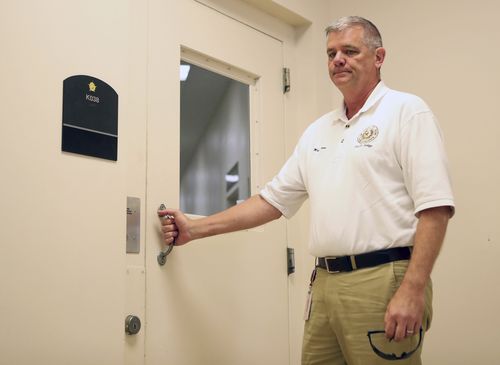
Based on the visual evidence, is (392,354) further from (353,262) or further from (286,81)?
(286,81)

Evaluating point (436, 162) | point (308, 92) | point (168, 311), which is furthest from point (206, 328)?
point (308, 92)

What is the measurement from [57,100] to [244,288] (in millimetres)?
1109

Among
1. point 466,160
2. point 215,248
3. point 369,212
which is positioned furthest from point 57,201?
point 466,160

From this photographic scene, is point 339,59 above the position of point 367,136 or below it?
above

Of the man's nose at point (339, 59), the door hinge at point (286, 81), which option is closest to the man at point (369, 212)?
the man's nose at point (339, 59)

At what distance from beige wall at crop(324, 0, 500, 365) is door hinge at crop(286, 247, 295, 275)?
0.62 metres

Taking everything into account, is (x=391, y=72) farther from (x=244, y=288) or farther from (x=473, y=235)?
(x=244, y=288)

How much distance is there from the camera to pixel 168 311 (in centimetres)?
210

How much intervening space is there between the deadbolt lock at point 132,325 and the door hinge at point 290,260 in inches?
34.8

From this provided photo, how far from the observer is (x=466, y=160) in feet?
8.29

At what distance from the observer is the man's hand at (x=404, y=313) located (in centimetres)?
161

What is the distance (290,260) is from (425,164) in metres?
1.11

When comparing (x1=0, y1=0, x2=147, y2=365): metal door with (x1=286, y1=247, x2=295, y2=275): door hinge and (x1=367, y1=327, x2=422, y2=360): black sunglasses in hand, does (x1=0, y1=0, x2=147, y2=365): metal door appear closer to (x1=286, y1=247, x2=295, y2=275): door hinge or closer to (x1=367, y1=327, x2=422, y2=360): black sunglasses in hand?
(x1=367, y1=327, x2=422, y2=360): black sunglasses in hand

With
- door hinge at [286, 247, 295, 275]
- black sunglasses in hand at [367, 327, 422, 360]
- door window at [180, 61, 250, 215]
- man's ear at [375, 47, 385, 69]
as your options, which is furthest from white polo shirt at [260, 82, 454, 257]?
door hinge at [286, 247, 295, 275]
